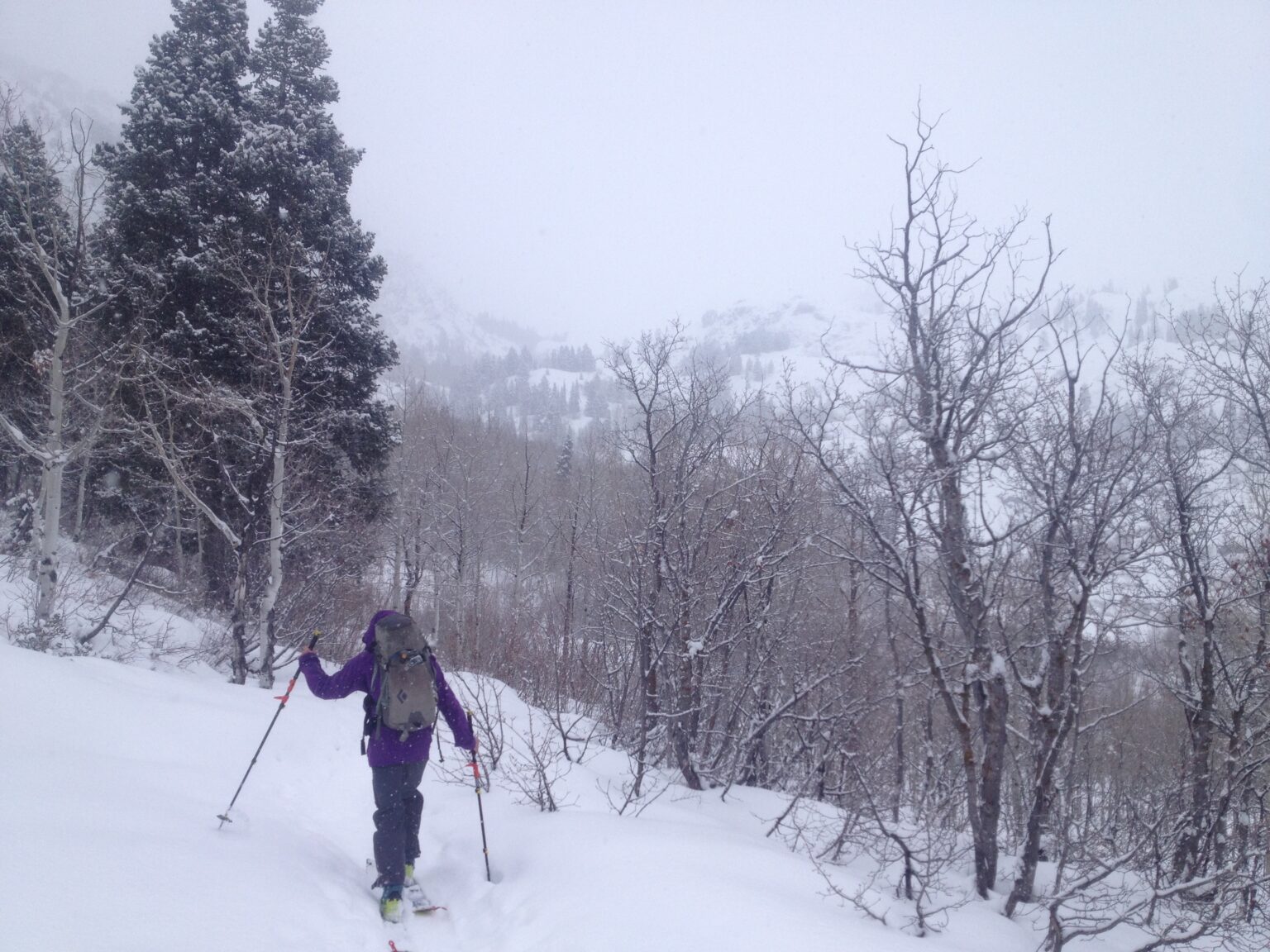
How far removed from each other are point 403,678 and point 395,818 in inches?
34.5

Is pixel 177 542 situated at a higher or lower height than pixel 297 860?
higher

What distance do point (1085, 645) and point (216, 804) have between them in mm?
7786

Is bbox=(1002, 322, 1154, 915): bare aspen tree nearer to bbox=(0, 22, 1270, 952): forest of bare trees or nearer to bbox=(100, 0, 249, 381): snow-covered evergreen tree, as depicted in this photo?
bbox=(0, 22, 1270, 952): forest of bare trees

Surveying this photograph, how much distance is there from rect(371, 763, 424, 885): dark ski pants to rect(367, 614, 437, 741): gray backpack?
0.95 ft

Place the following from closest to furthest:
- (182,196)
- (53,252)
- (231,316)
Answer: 1. (53,252)
2. (182,196)
3. (231,316)

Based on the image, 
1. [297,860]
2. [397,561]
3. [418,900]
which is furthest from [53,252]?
[397,561]

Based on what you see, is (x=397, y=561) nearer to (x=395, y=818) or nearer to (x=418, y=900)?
(x=395, y=818)

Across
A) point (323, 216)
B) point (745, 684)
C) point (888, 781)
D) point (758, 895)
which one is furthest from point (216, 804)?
point (323, 216)

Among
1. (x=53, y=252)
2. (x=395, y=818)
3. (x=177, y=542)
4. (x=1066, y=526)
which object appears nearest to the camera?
(x=395, y=818)

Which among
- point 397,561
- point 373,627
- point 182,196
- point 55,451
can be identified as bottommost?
point 397,561

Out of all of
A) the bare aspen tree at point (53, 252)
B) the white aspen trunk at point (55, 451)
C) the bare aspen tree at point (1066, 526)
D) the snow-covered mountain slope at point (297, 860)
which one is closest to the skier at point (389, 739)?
the snow-covered mountain slope at point (297, 860)

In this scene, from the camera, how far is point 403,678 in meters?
4.83

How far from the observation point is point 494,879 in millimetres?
4883

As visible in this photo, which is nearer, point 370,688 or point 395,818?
point 395,818
